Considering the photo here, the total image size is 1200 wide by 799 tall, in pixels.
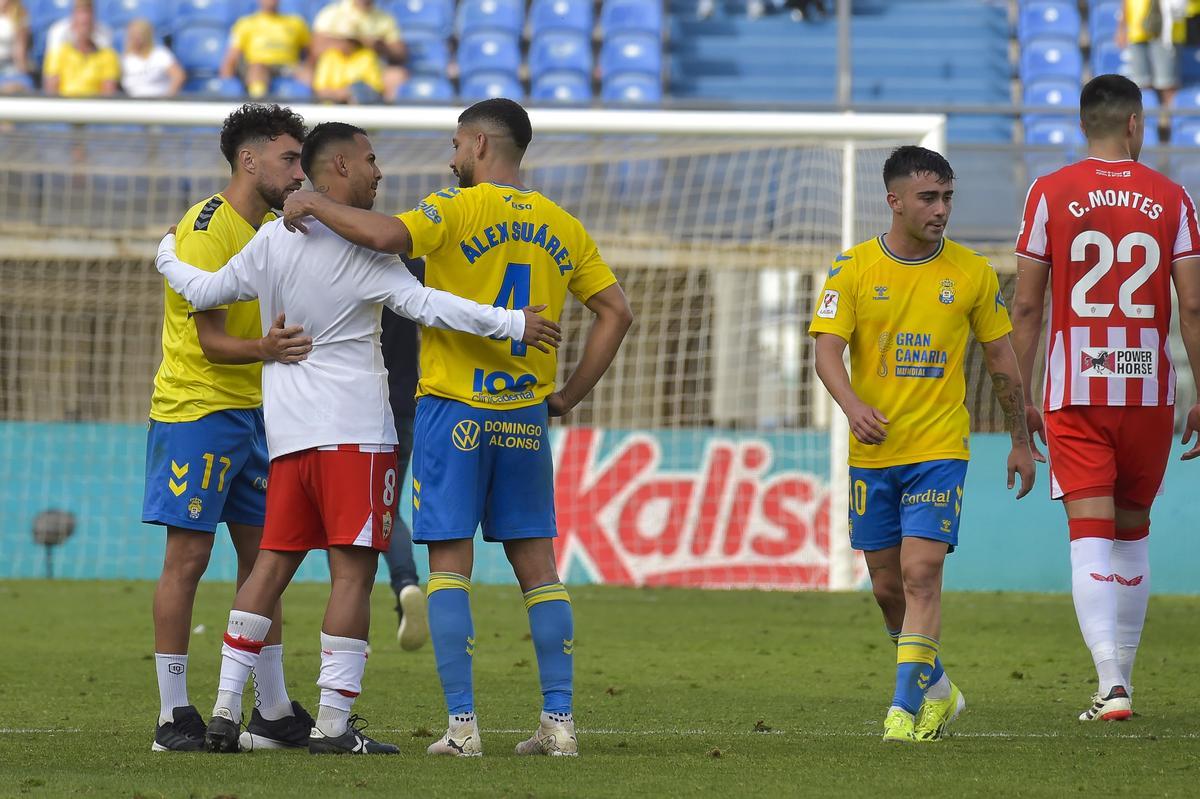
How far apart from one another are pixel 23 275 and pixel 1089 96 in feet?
34.2

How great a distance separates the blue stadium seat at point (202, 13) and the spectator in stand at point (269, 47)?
1067 mm

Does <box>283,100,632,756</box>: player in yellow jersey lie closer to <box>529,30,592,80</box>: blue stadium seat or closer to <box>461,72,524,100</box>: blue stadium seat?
<box>461,72,524,100</box>: blue stadium seat

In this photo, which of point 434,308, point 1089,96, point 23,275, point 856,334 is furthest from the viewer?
point 23,275

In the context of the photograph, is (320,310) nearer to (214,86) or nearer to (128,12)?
(214,86)

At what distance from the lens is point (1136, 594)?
20.3 feet

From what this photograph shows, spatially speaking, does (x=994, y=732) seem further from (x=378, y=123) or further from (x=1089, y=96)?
(x=378, y=123)

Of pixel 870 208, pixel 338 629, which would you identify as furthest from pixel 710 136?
pixel 338 629

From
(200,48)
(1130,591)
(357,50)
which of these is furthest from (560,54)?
(1130,591)

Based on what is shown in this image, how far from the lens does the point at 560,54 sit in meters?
18.5

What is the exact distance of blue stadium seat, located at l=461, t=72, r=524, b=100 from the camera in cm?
1803

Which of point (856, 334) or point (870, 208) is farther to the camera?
point (870, 208)

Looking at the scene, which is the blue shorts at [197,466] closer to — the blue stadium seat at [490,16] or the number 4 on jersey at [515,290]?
the number 4 on jersey at [515,290]

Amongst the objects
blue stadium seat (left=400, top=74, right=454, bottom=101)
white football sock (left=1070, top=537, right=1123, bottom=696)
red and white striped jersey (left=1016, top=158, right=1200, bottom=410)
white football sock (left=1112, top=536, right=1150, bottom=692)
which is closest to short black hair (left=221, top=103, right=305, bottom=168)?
red and white striped jersey (left=1016, top=158, right=1200, bottom=410)

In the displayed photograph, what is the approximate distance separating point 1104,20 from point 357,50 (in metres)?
8.62
